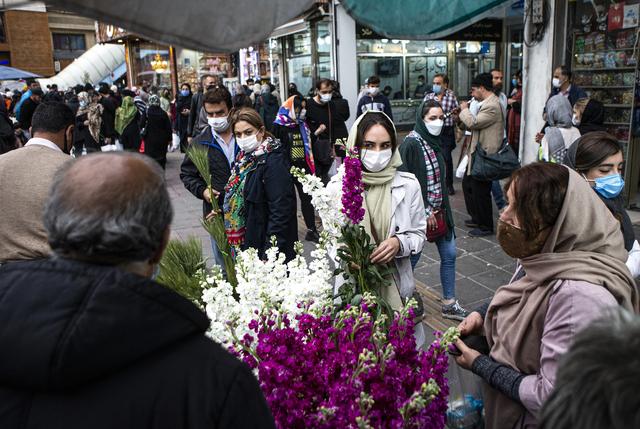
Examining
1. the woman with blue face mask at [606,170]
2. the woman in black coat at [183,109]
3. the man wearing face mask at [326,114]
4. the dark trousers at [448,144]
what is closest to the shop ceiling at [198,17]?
the woman with blue face mask at [606,170]

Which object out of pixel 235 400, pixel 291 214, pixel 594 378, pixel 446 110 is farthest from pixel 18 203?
pixel 446 110

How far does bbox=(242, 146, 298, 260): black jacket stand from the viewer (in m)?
3.42

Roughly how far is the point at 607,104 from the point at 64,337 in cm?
768

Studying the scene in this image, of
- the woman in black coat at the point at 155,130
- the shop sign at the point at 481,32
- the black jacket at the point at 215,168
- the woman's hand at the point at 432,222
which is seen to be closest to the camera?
the black jacket at the point at 215,168

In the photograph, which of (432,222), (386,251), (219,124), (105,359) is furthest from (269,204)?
(105,359)

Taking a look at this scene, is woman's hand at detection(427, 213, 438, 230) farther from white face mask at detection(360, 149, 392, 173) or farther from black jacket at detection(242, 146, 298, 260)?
white face mask at detection(360, 149, 392, 173)

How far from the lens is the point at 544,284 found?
5.86ft

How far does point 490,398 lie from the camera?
75.3 inches

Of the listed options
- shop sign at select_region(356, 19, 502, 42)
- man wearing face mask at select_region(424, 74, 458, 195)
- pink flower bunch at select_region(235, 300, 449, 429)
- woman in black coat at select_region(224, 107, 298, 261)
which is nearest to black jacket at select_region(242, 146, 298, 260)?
woman in black coat at select_region(224, 107, 298, 261)

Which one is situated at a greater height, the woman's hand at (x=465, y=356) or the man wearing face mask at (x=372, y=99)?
the man wearing face mask at (x=372, y=99)

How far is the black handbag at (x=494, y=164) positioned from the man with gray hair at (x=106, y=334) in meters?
5.53

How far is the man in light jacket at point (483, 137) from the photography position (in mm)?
6289

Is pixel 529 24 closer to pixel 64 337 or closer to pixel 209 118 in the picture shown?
pixel 209 118

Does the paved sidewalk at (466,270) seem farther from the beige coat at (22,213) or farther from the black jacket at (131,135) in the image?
the black jacket at (131,135)
